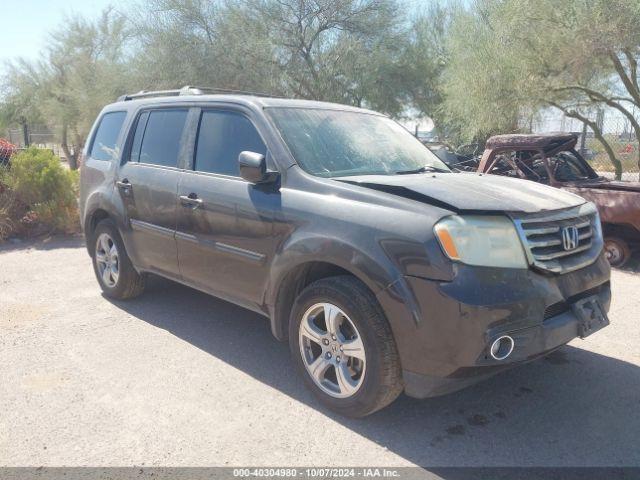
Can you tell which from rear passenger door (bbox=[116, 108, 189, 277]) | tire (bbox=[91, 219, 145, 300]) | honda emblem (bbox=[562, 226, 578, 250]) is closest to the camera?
honda emblem (bbox=[562, 226, 578, 250])

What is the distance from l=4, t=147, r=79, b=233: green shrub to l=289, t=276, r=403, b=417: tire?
7.06m

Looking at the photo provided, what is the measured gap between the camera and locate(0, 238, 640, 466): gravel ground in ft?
9.70

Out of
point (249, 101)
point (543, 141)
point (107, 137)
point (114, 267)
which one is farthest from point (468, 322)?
point (543, 141)

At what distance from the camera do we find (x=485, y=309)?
2713mm

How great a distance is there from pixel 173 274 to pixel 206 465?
204 cm

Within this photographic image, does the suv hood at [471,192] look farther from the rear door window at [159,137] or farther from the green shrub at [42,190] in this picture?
the green shrub at [42,190]

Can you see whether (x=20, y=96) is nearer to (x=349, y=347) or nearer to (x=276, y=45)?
(x=276, y=45)

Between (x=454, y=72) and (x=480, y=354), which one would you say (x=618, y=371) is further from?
(x=454, y=72)

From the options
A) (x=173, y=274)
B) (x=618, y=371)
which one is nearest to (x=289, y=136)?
(x=173, y=274)

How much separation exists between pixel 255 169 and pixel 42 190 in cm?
704

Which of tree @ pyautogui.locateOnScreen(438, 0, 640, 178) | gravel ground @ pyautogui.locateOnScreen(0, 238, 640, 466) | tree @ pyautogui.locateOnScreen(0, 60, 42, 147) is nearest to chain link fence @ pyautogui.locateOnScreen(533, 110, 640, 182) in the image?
tree @ pyautogui.locateOnScreen(438, 0, 640, 178)

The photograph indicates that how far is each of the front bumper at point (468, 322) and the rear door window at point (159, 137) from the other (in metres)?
2.47

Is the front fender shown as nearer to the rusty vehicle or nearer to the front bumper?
the front bumper

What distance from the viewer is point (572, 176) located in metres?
7.80
